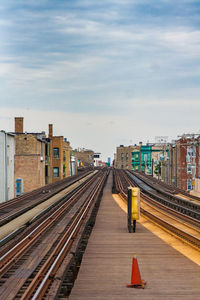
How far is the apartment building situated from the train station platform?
83.8 ft

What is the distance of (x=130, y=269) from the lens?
1225cm

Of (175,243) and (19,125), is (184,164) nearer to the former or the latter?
(19,125)

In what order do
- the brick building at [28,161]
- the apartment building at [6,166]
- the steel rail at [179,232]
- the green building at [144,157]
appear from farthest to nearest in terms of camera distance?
the green building at [144,157] → the brick building at [28,161] → the apartment building at [6,166] → the steel rail at [179,232]

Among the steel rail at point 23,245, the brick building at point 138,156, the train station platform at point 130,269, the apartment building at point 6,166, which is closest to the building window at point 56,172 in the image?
the apartment building at point 6,166

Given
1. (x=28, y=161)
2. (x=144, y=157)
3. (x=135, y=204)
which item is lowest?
(x=135, y=204)

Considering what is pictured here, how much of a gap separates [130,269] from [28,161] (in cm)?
4952

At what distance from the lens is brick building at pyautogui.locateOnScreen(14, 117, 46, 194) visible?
5994 cm

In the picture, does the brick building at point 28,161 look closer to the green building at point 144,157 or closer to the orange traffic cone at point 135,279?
the orange traffic cone at point 135,279

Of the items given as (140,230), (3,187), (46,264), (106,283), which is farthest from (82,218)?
(3,187)

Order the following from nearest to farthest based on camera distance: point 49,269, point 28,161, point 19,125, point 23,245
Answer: point 49,269 → point 23,245 → point 28,161 → point 19,125

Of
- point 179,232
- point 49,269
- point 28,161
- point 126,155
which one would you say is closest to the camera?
point 49,269

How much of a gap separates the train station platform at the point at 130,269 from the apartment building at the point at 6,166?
83.8 ft

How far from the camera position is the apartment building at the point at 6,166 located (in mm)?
42312

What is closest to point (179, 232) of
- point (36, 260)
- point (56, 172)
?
point (36, 260)
